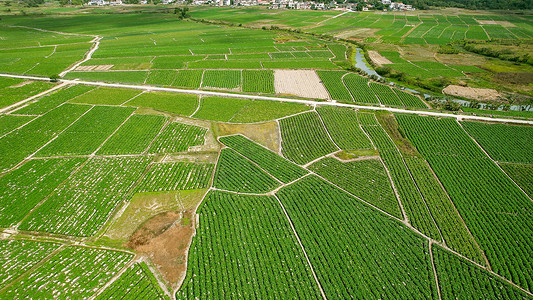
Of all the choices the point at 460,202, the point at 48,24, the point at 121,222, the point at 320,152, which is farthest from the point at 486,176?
the point at 48,24

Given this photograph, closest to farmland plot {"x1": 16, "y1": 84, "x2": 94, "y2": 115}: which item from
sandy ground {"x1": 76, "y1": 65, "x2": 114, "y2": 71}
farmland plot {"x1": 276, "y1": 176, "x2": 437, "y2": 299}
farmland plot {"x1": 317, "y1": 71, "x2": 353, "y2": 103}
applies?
sandy ground {"x1": 76, "y1": 65, "x2": 114, "y2": 71}

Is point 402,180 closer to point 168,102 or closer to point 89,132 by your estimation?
point 168,102

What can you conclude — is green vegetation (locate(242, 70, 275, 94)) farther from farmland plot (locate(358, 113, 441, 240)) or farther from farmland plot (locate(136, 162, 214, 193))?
farmland plot (locate(136, 162, 214, 193))

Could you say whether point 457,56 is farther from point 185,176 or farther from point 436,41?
point 185,176

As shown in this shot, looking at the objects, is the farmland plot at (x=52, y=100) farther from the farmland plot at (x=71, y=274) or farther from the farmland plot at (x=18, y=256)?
the farmland plot at (x=71, y=274)

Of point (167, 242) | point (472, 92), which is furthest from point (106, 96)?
point (472, 92)

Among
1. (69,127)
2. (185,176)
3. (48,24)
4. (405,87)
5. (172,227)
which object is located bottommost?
(172,227)
